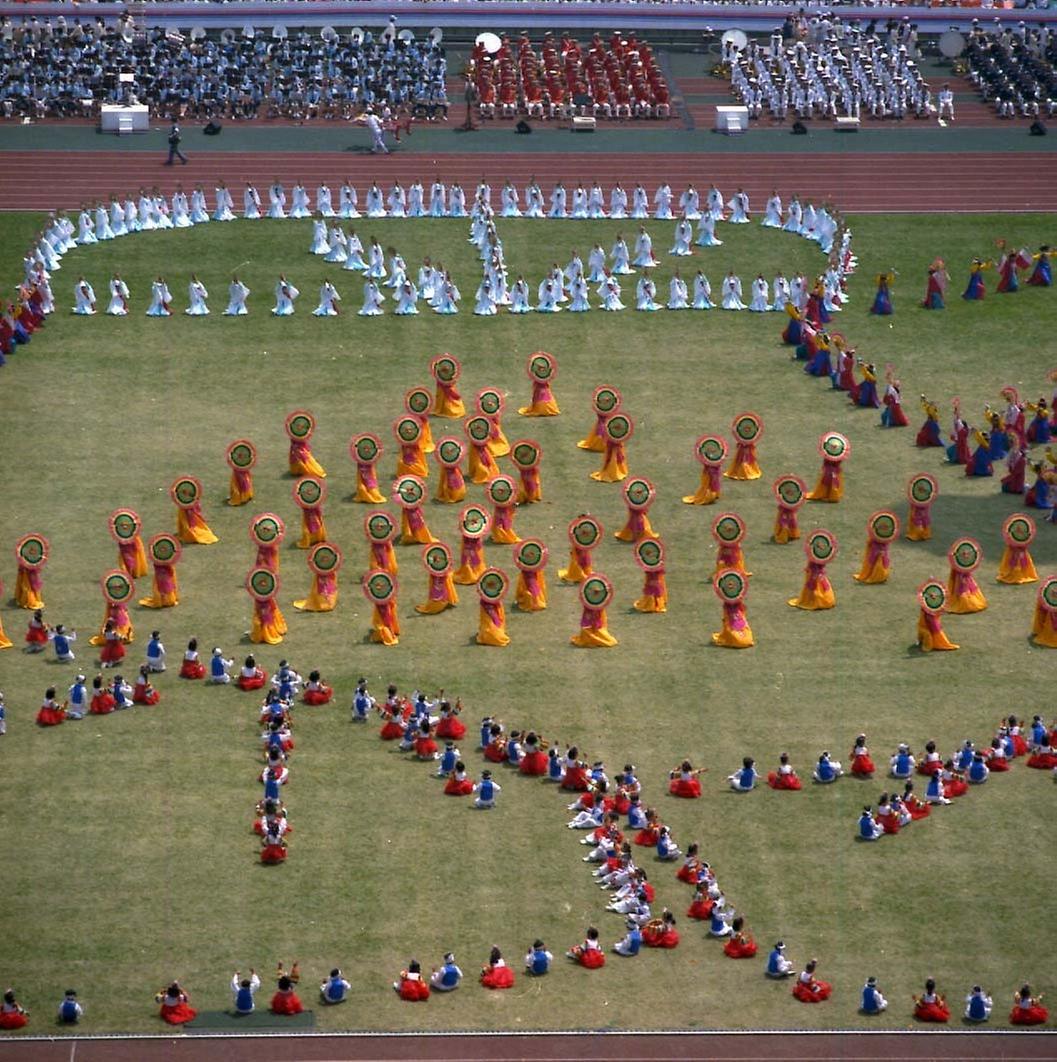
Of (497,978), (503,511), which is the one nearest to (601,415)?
(503,511)

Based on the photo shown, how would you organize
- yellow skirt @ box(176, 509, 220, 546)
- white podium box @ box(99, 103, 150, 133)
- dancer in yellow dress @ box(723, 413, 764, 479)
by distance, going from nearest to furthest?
yellow skirt @ box(176, 509, 220, 546) → dancer in yellow dress @ box(723, 413, 764, 479) → white podium box @ box(99, 103, 150, 133)

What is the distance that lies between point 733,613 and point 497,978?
11.9 metres

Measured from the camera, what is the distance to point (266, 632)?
1742 inches

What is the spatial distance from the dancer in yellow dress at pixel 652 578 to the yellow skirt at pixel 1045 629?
22.6 ft

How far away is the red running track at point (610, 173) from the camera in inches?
2879

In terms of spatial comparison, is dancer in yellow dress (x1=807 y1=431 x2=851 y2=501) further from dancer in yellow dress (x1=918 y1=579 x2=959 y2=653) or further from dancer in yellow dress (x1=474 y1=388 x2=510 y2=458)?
dancer in yellow dress (x1=474 y1=388 x2=510 y2=458)

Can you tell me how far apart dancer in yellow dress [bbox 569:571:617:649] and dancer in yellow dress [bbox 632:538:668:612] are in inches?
54.2

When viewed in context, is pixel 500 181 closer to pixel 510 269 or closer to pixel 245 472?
pixel 510 269

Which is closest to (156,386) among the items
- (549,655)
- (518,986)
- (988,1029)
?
(549,655)

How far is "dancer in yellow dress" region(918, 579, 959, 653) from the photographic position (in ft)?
144

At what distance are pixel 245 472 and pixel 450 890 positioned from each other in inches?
635

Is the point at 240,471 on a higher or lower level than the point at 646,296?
lower

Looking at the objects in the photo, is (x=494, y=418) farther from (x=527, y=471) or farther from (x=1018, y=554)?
(x=1018, y=554)

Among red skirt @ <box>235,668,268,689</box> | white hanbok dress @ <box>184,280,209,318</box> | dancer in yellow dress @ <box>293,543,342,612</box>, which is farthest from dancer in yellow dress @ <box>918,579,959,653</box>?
white hanbok dress @ <box>184,280,209,318</box>
